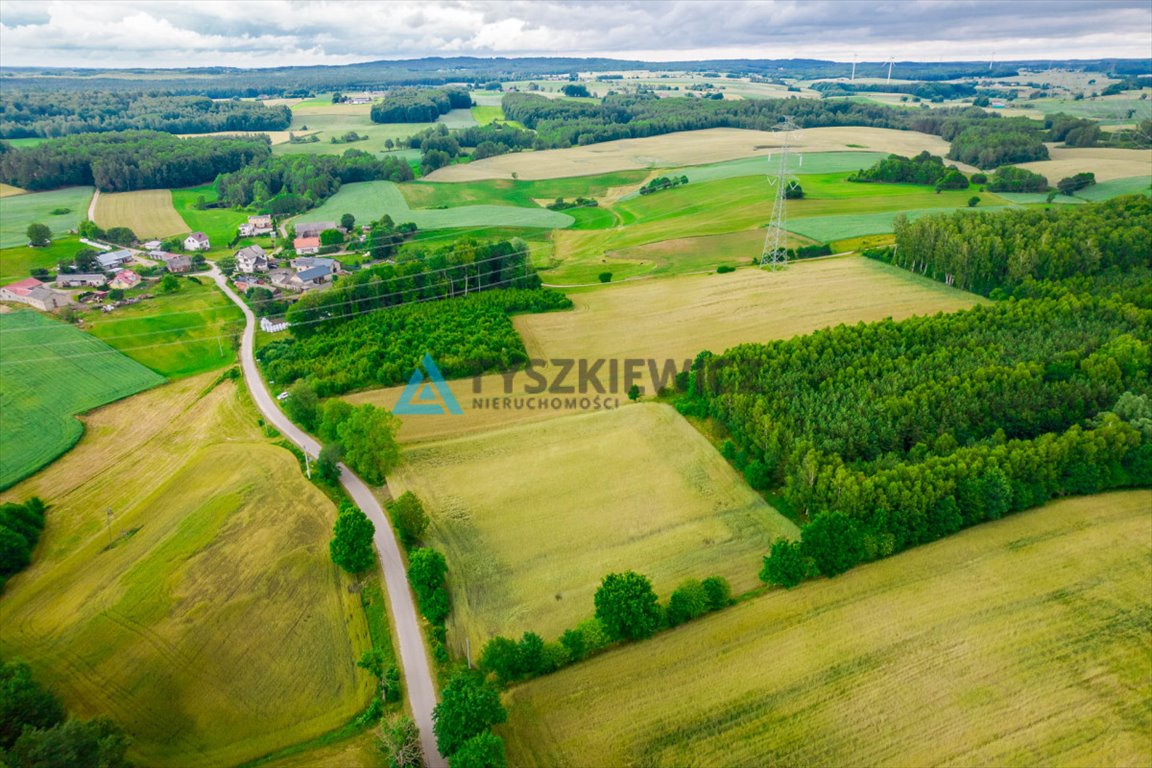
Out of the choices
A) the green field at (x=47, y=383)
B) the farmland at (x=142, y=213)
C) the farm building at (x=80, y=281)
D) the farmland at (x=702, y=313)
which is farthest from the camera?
the farmland at (x=142, y=213)

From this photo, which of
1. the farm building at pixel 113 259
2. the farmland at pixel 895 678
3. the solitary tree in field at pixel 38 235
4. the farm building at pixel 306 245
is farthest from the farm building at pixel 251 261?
the farmland at pixel 895 678

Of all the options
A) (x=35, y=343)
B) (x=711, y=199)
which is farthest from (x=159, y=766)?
(x=711, y=199)

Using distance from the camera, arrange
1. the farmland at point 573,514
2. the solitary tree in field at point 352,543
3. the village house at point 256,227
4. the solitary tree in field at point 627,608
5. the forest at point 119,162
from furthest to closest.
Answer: the forest at point 119,162 → the village house at point 256,227 → the solitary tree in field at point 352,543 → the farmland at point 573,514 → the solitary tree in field at point 627,608

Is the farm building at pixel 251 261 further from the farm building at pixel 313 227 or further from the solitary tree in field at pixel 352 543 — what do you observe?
the solitary tree in field at pixel 352 543

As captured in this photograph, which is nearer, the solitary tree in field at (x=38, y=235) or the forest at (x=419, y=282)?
the forest at (x=419, y=282)

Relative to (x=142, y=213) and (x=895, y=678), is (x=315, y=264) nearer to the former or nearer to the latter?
(x=142, y=213)

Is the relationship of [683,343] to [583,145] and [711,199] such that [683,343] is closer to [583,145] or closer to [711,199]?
[711,199]

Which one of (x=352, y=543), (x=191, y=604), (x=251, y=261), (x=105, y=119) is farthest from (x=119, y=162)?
(x=352, y=543)
